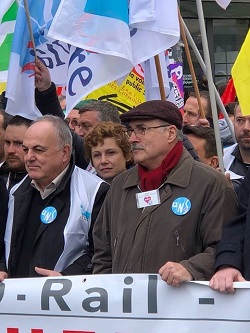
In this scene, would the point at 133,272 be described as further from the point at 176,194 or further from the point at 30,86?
the point at 30,86

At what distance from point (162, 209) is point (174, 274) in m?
0.46

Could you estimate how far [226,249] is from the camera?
381 centimetres

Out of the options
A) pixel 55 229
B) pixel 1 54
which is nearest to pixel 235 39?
pixel 1 54

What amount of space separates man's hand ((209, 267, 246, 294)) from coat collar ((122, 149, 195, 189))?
565mm

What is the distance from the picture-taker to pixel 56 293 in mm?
4027

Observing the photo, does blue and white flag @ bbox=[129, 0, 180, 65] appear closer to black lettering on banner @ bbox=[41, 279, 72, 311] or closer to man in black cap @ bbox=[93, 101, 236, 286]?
man in black cap @ bbox=[93, 101, 236, 286]

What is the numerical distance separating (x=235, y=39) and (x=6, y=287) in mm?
13367

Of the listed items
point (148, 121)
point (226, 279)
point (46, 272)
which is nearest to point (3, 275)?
point (46, 272)

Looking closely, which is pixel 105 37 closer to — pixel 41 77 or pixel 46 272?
pixel 41 77

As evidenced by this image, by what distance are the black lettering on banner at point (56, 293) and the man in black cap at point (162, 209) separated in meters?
0.30

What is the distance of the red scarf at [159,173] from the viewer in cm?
421

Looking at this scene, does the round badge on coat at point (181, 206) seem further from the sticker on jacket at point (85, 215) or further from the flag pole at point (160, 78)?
the flag pole at point (160, 78)

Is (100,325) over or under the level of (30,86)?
under

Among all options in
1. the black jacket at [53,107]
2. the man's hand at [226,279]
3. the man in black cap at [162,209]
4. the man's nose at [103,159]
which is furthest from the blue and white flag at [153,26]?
the man's hand at [226,279]
